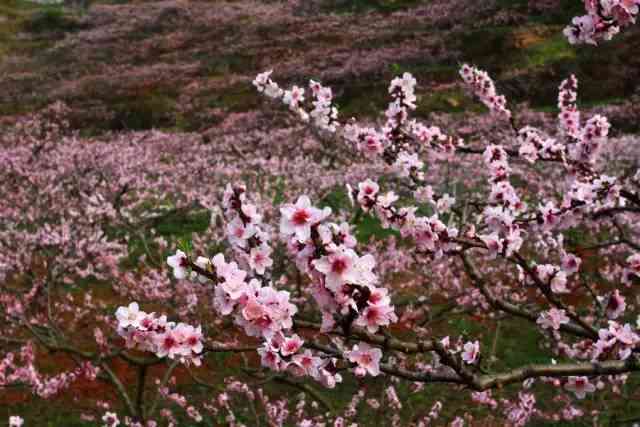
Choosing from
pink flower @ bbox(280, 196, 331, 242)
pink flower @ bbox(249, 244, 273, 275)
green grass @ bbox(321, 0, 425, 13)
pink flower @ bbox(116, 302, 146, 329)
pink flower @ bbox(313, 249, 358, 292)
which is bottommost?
pink flower @ bbox(116, 302, 146, 329)

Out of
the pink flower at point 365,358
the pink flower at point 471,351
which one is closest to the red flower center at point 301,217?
the pink flower at point 365,358

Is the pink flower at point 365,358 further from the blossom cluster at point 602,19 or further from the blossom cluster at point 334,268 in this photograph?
the blossom cluster at point 602,19

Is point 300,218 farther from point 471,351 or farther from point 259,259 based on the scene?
point 471,351

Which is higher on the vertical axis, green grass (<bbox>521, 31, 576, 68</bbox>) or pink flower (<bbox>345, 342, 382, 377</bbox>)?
pink flower (<bbox>345, 342, 382, 377</bbox>)

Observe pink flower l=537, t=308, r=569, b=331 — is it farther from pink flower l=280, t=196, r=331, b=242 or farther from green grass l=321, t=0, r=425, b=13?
green grass l=321, t=0, r=425, b=13

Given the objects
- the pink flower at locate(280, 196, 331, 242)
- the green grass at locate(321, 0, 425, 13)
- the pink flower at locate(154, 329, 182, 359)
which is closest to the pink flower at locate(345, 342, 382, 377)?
the pink flower at locate(280, 196, 331, 242)

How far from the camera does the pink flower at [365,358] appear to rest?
226 cm

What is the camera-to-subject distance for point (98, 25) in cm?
6831

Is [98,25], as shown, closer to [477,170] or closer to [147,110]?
[147,110]

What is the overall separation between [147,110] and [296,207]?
1329 inches

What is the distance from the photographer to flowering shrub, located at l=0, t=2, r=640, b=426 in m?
2.21

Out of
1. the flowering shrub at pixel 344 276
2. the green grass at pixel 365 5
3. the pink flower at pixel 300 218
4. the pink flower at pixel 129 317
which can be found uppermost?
the green grass at pixel 365 5

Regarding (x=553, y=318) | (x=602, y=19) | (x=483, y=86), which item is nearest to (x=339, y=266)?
(x=553, y=318)

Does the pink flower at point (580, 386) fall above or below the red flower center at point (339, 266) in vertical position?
below
